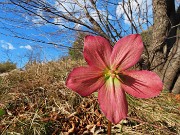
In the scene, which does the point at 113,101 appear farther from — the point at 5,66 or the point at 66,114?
the point at 5,66

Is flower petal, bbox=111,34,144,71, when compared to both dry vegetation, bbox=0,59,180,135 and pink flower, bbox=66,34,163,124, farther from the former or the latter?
dry vegetation, bbox=0,59,180,135

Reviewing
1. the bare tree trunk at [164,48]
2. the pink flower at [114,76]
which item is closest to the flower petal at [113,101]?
the pink flower at [114,76]

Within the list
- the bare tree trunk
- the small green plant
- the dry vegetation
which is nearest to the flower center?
the dry vegetation

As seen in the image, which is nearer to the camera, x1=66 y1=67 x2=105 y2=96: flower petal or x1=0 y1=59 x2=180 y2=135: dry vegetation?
x1=66 y1=67 x2=105 y2=96: flower petal

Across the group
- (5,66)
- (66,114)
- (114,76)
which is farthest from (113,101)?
(5,66)

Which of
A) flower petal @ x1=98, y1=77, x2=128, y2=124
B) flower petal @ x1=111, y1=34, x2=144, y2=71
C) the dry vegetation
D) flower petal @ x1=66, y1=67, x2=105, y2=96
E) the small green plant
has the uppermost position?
the small green plant
